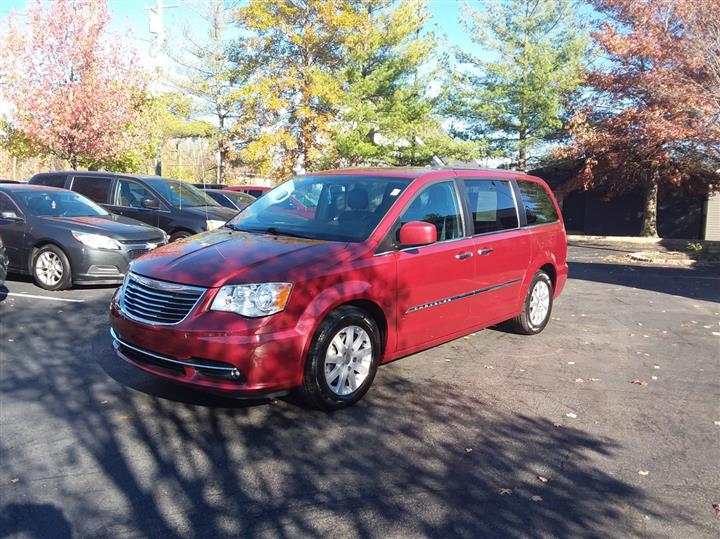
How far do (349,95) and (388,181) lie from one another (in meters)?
20.4

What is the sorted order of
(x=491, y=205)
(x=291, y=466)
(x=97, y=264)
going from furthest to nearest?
1. (x=97, y=264)
2. (x=491, y=205)
3. (x=291, y=466)

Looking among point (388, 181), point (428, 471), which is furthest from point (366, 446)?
point (388, 181)

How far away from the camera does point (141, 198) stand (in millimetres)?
11266

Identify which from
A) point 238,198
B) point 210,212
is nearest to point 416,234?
point 210,212

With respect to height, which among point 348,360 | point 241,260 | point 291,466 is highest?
point 241,260

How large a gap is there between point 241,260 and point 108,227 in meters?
5.25

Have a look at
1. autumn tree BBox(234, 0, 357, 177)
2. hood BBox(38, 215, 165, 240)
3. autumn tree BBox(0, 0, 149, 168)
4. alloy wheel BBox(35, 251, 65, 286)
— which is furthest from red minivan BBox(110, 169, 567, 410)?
autumn tree BBox(234, 0, 357, 177)

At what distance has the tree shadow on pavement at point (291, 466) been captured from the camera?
117 inches

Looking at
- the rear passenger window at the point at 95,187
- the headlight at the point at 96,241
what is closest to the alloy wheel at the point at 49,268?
the headlight at the point at 96,241

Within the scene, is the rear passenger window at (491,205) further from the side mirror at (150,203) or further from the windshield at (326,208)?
the side mirror at (150,203)

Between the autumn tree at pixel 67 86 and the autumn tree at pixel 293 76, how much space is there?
8.18 m

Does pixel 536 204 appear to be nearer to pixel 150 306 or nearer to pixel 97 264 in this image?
pixel 150 306

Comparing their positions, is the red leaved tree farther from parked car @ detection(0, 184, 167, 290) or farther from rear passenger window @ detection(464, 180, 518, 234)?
parked car @ detection(0, 184, 167, 290)

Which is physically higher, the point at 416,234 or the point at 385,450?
the point at 416,234
